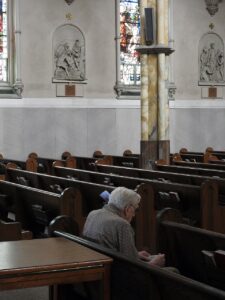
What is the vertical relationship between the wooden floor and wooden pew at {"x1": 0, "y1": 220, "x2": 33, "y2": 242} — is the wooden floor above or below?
below

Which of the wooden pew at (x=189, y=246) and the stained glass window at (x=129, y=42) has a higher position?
the stained glass window at (x=129, y=42)

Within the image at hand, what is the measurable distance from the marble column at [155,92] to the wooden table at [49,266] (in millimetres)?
9600

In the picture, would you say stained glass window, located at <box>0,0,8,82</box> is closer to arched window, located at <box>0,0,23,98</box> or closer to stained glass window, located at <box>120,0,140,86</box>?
arched window, located at <box>0,0,23,98</box>

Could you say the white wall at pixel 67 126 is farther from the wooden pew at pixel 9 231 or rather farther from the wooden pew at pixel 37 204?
the wooden pew at pixel 9 231

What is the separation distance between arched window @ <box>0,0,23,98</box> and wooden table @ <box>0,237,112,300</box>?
1229 cm

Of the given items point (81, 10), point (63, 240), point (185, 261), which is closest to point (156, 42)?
point (81, 10)

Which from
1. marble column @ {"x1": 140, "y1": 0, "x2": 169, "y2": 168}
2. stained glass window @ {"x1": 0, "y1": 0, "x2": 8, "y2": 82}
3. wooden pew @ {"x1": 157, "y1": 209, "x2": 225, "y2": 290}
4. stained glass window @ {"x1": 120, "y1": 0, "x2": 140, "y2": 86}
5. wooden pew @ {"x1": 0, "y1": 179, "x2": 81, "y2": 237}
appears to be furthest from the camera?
stained glass window @ {"x1": 120, "y1": 0, "x2": 140, "y2": 86}

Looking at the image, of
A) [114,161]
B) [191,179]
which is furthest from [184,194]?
[114,161]

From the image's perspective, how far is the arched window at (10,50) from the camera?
15516 mm

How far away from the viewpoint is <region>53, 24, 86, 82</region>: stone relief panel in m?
16.1

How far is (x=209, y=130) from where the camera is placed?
18172mm

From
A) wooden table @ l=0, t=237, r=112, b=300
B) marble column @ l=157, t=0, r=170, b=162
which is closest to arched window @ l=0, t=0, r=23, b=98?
marble column @ l=157, t=0, r=170, b=162

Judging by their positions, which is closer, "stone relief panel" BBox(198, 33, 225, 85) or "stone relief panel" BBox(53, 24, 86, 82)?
"stone relief panel" BBox(53, 24, 86, 82)

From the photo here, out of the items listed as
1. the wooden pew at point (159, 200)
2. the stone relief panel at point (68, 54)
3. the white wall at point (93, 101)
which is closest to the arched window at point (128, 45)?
the white wall at point (93, 101)
